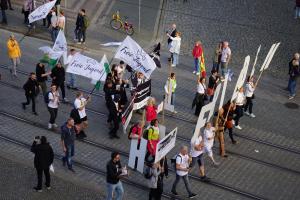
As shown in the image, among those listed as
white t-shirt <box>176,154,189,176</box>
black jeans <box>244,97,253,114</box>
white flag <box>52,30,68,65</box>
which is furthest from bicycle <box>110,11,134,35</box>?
white t-shirt <box>176,154,189,176</box>

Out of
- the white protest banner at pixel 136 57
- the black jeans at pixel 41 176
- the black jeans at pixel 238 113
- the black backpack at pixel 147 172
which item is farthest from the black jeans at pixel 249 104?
the black jeans at pixel 41 176

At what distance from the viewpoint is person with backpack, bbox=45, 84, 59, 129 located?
17688mm

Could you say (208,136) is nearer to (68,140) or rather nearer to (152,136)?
(152,136)

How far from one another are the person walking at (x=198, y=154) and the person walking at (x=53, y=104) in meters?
4.59

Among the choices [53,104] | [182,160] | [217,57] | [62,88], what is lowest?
[62,88]

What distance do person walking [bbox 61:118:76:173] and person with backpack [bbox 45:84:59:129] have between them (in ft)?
6.90

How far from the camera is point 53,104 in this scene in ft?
58.8

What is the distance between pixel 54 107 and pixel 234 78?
8.30 m

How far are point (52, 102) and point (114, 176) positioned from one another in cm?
462

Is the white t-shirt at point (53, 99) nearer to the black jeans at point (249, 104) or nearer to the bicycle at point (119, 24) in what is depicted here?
the black jeans at point (249, 104)

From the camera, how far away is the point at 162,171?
14.9 m

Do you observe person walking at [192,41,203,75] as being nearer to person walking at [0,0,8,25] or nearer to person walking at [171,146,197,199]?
person walking at [171,146,197,199]

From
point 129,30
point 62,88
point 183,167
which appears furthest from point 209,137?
point 129,30

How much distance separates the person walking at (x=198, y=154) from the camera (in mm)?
16094
